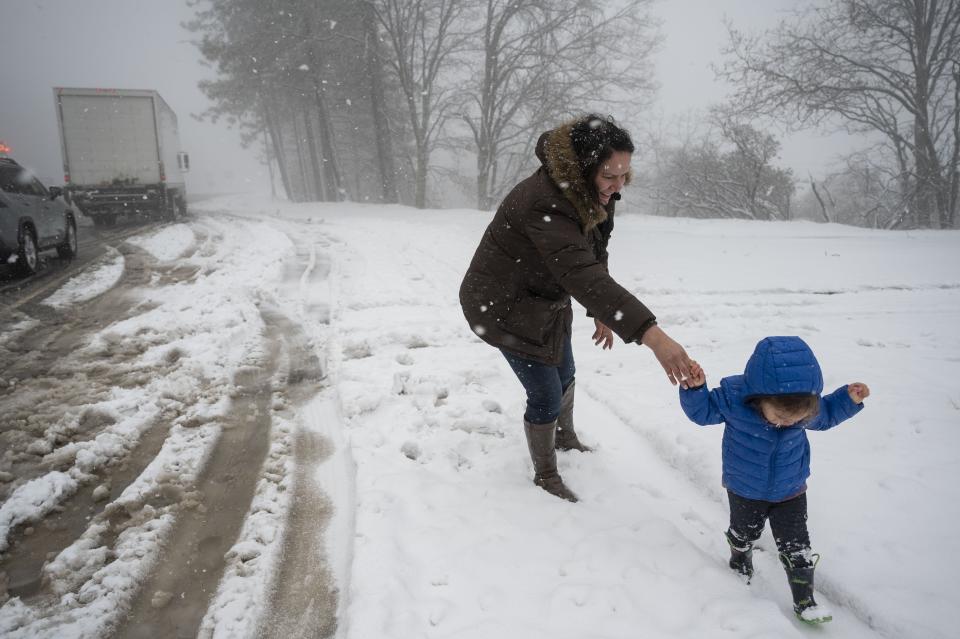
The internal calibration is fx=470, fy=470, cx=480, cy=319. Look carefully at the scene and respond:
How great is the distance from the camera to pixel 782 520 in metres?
2.12

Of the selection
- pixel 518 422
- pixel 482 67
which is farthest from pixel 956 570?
pixel 482 67

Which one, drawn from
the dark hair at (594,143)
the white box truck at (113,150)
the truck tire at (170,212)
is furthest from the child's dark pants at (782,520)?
the truck tire at (170,212)

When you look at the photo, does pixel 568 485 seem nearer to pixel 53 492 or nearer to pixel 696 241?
pixel 53 492

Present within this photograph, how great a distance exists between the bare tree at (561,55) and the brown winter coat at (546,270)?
17005 millimetres

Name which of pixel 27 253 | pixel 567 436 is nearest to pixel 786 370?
pixel 567 436

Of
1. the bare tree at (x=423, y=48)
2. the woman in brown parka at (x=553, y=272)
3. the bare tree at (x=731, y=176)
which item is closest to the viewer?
the woman in brown parka at (x=553, y=272)

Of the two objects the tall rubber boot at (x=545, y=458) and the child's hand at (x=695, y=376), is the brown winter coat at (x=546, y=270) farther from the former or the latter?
the tall rubber boot at (x=545, y=458)

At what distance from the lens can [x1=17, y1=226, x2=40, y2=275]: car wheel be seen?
7.77 metres

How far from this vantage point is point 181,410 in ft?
12.2

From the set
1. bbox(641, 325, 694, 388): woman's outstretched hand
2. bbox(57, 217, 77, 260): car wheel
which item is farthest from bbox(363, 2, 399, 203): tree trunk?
bbox(641, 325, 694, 388): woman's outstretched hand

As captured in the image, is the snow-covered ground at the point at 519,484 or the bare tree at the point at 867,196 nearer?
the snow-covered ground at the point at 519,484

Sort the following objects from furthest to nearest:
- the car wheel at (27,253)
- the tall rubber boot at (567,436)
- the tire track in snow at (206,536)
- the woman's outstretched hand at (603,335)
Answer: the car wheel at (27,253) < the tall rubber boot at (567,436) < the woman's outstretched hand at (603,335) < the tire track in snow at (206,536)

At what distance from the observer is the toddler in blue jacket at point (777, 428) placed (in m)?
1.88

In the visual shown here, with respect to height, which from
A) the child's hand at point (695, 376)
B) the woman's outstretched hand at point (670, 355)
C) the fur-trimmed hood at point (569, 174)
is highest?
the fur-trimmed hood at point (569, 174)
